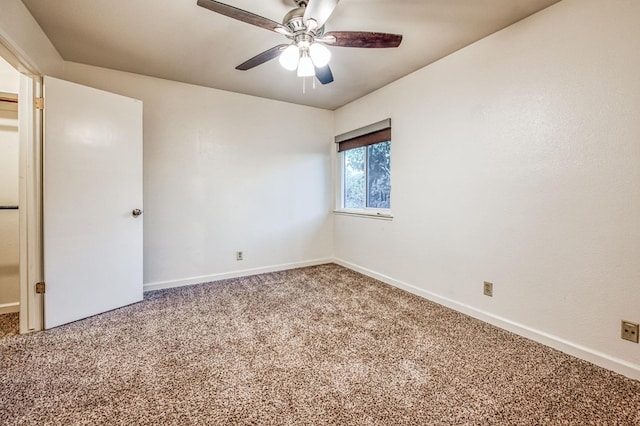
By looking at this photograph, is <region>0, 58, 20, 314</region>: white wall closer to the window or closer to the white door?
the white door

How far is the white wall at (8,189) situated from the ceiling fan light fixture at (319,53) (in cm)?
266

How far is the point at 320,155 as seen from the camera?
4043 millimetres

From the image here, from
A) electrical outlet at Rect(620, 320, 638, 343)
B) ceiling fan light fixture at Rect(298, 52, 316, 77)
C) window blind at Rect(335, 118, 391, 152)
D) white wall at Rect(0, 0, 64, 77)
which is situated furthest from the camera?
window blind at Rect(335, 118, 391, 152)

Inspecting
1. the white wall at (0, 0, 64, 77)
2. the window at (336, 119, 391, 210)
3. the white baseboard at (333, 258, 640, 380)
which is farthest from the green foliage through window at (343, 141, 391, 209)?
the white wall at (0, 0, 64, 77)

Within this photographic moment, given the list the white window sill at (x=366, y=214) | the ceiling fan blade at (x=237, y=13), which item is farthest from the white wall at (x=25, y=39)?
the white window sill at (x=366, y=214)

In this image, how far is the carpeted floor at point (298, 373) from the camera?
4.24 feet

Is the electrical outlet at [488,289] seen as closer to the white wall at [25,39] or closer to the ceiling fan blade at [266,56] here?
the ceiling fan blade at [266,56]

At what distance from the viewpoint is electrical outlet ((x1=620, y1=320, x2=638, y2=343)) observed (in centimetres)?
155

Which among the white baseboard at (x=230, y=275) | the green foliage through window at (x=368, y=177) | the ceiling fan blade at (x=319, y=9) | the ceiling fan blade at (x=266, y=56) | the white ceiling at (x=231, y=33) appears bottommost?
the white baseboard at (x=230, y=275)

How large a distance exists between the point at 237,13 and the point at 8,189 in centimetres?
260

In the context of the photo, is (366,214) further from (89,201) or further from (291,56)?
(89,201)

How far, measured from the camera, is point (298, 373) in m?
1.59

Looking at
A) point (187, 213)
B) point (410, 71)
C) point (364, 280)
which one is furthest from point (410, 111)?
point (187, 213)

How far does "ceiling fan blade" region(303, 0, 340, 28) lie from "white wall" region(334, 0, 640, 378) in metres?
1.50
